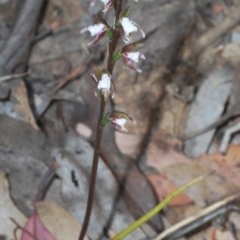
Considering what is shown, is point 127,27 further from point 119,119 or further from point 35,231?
point 35,231

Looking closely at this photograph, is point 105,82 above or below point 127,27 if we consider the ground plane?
below

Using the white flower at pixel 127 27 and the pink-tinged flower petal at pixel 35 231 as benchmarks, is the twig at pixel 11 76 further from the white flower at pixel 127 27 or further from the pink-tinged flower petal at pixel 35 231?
the white flower at pixel 127 27

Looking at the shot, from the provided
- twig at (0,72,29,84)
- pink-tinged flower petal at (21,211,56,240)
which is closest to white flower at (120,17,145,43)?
pink-tinged flower petal at (21,211,56,240)

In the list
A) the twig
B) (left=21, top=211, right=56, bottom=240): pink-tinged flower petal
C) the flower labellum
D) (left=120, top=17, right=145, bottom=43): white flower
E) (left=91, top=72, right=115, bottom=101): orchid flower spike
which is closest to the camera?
(left=120, top=17, right=145, bottom=43): white flower

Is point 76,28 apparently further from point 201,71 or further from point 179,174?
point 179,174

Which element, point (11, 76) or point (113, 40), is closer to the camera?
point (113, 40)

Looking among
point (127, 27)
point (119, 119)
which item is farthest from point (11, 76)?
point (127, 27)

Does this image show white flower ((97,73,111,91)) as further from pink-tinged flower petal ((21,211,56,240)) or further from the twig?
the twig

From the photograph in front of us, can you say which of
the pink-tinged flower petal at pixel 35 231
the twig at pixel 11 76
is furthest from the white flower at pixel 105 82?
the twig at pixel 11 76

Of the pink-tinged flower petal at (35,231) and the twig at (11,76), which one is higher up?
the twig at (11,76)
